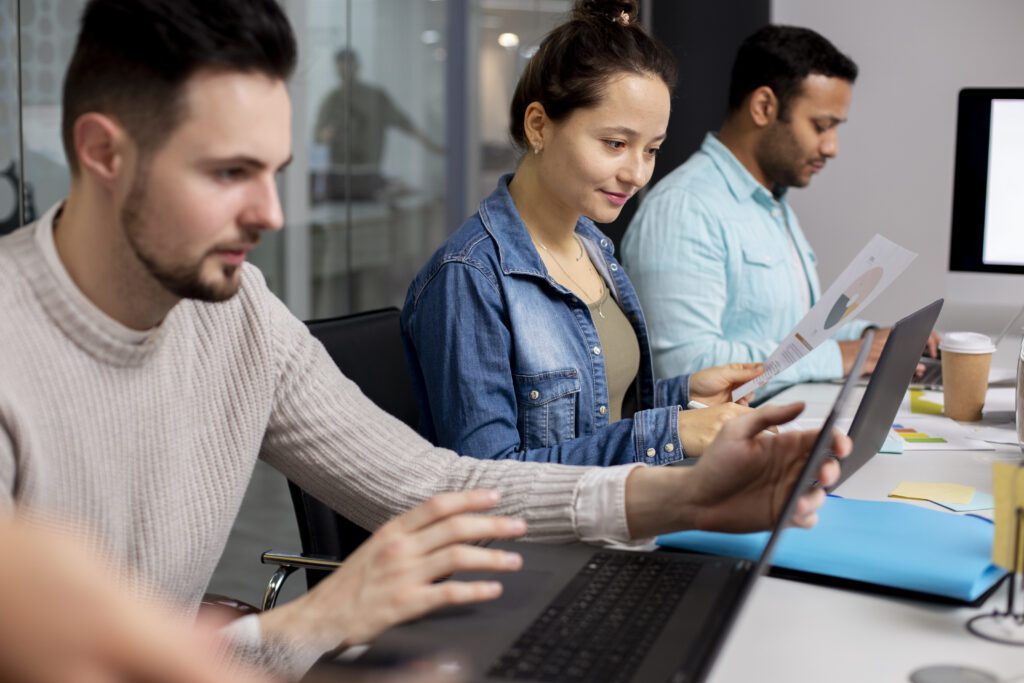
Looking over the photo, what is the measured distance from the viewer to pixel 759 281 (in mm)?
2783

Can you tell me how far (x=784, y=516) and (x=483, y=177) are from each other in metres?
4.18

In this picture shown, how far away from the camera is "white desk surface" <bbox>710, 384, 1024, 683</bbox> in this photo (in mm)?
1001

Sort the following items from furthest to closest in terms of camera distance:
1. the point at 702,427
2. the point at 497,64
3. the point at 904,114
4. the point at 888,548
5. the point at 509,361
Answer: the point at 497,64, the point at 904,114, the point at 509,361, the point at 702,427, the point at 888,548

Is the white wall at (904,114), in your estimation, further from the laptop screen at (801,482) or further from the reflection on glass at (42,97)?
the laptop screen at (801,482)

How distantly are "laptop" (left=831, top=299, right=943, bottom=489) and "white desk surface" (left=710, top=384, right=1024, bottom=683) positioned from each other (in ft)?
0.97

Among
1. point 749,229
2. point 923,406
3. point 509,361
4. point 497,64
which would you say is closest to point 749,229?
point 749,229

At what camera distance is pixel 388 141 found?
4.28 meters

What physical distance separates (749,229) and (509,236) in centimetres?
117

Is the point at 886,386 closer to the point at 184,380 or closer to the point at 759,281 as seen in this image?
the point at 184,380

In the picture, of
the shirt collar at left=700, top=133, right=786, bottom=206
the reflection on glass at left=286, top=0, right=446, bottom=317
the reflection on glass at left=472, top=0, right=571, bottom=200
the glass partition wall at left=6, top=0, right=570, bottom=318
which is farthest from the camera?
the reflection on glass at left=472, top=0, right=571, bottom=200

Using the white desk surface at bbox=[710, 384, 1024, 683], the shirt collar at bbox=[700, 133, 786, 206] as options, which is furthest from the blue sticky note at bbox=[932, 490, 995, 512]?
the shirt collar at bbox=[700, 133, 786, 206]

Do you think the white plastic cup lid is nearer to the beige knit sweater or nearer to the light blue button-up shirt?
the light blue button-up shirt

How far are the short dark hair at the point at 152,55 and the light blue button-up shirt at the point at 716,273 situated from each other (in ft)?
5.19

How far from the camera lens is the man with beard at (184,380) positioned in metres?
1.07
